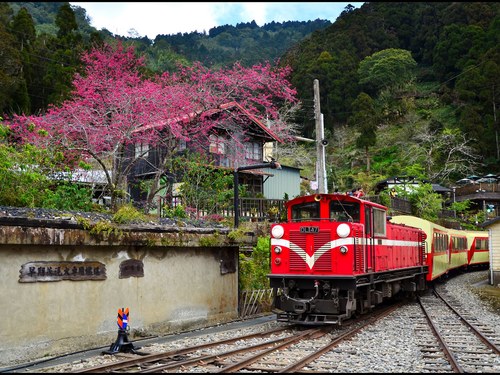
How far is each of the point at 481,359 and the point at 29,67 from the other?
38.8 metres

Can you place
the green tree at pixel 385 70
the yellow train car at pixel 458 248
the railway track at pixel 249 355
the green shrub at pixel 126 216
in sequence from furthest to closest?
the green tree at pixel 385 70, the yellow train car at pixel 458 248, the green shrub at pixel 126 216, the railway track at pixel 249 355

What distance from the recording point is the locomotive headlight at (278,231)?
38.4ft

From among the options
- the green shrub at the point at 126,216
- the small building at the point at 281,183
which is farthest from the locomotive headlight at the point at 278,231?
the small building at the point at 281,183

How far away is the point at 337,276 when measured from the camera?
422 inches

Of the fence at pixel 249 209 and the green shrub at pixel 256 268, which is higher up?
the fence at pixel 249 209

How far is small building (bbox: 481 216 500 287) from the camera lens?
22797mm

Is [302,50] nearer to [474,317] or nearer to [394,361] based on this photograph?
[474,317]

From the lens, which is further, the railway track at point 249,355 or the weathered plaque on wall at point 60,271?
the weathered plaque on wall at point 60,271

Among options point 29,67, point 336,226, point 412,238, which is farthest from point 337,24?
point 336,226

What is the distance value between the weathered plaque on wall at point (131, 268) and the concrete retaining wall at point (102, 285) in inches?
0.8

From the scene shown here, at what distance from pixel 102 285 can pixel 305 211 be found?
16.3 feet

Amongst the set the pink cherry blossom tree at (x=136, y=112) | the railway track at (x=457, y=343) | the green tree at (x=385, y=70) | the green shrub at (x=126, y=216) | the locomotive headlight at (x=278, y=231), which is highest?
the green tree at (x=385, y=70)

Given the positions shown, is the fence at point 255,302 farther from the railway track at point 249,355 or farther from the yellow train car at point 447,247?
the yellow train car at point 447,247

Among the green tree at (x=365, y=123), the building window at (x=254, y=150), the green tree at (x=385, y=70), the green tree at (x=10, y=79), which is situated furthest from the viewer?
the green tree at (x=385, y=70)
